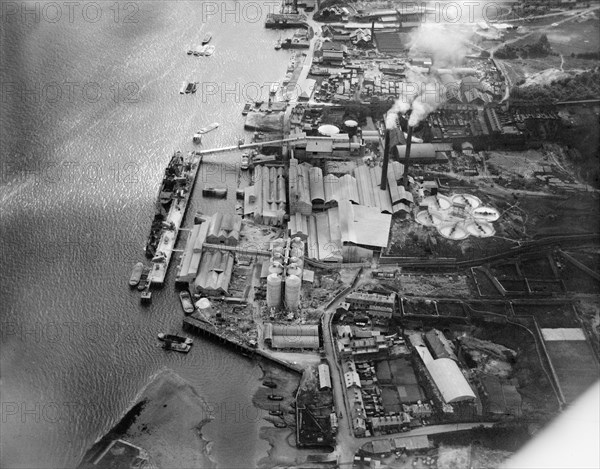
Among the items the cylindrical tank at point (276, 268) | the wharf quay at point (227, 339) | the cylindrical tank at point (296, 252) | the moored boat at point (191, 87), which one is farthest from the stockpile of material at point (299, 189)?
the moored boat at point (191, 87)

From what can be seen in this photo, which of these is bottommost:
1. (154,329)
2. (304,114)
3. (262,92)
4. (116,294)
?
(154,329)

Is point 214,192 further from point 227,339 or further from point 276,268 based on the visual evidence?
point 227,339

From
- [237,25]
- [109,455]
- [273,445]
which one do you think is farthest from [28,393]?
[237,25]

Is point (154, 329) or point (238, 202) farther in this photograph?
point (238, 202)

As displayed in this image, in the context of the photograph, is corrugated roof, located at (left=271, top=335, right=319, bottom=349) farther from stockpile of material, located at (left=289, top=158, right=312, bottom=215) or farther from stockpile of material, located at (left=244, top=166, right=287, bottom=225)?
stockpile of material, located at (left=289, top=158, right=312, bottom=215)

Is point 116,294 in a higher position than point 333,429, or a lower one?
higher

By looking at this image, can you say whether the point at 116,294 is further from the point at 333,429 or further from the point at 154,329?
the point at 333,429
